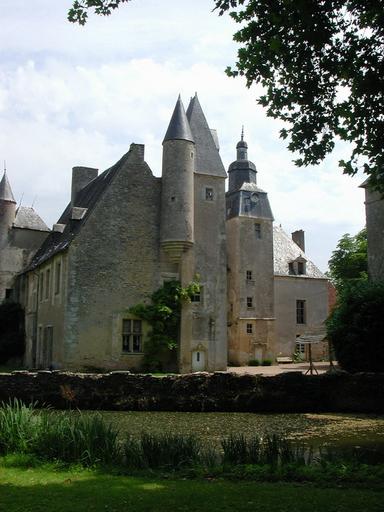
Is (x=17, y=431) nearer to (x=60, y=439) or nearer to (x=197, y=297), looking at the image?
(x=60, y=439)

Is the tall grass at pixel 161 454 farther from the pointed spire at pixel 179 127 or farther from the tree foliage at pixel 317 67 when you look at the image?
the pointed spire at pixel 179 127

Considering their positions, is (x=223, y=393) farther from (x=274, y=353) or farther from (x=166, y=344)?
(x=274, y=353)

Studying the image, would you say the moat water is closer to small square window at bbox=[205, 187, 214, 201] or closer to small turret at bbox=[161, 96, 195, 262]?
small turret at bbox=[161, 96, 195, 262]

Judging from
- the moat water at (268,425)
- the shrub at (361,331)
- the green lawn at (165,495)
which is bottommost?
the moat water at (268,425)

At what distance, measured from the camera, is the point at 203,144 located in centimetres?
3225

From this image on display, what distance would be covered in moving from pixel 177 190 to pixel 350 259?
20.7m

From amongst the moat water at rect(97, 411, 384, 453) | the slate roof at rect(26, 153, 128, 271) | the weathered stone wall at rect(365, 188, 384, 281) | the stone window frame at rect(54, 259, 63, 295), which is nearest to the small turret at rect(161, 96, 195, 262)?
the slate roof at rect(26, 153, 128, 271)

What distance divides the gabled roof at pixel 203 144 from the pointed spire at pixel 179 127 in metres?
1.89

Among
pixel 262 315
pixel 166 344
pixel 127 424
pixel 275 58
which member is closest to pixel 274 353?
pixel 262 315

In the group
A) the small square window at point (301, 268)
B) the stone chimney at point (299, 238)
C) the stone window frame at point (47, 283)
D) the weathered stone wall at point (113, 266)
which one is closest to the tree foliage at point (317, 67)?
the weathered stone wall at point (113, 266)

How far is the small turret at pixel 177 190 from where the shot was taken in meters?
28.8

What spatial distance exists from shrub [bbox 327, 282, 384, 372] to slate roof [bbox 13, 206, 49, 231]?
22.4 m

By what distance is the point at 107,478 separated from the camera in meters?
7.46

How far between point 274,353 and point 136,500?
34.5 meters
